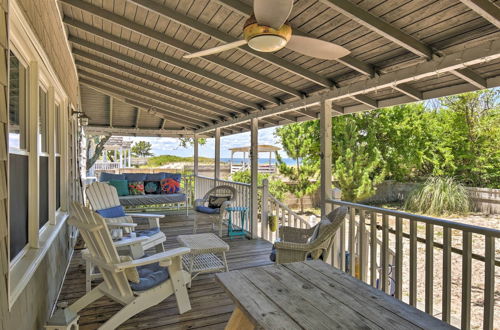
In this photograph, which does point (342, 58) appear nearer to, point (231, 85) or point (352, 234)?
point (352, 234)

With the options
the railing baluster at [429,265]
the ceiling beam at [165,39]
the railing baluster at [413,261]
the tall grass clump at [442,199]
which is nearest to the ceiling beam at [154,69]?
the ceiling beam at [165,39]

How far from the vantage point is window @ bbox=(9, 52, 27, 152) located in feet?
5.90

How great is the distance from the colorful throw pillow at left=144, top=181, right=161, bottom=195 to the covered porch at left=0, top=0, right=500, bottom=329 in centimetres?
261

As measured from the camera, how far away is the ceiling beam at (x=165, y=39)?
3278 millimetres

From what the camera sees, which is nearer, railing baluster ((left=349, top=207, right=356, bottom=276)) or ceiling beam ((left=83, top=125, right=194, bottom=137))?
railing baluster ((left=349, top=207, right=356, bottom=276))

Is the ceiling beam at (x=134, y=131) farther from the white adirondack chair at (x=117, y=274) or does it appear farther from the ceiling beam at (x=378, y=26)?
the ceiling beam at (x=378, y=26)

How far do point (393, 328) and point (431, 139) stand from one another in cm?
1484

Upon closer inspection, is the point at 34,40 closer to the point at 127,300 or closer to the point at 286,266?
the point at 127,300

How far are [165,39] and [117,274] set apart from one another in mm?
2535

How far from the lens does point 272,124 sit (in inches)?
259

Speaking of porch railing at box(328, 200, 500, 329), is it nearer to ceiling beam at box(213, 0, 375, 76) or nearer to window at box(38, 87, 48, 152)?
ceiling beam at box(213, 0, 375, 76)

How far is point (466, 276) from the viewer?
213cm

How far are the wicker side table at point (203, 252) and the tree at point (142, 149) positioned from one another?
1342 inches

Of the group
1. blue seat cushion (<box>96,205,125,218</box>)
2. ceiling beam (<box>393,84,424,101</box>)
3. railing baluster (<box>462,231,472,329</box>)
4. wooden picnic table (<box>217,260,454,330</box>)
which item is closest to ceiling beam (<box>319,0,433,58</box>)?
ceiling beam (<box>393,84,424,101</box>)
